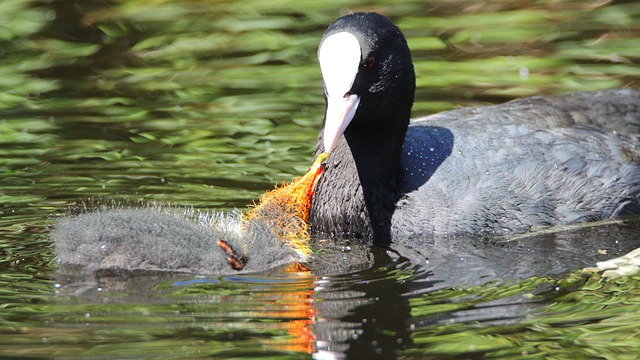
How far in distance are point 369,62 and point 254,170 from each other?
133 centimetres

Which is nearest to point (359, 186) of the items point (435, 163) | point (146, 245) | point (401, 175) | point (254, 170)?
point (401, 175)

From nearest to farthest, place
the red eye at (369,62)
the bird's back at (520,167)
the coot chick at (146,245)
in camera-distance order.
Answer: the coot chick at (146,245)
the red eye at (369,62)
the bird's back at (520,167)

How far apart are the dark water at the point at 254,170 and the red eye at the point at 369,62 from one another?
82cm

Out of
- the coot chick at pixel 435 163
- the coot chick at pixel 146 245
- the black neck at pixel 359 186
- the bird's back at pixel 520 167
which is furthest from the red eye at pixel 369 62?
the coot chick at pixel 146 245

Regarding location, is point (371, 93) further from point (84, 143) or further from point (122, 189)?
point (84, 143)

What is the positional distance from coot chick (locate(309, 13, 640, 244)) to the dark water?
0.15 meters

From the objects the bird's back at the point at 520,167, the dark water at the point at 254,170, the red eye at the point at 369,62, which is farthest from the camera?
the bird's back at the point at 520,167

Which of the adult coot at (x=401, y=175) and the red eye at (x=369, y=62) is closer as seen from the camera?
the adult coot at (x=401, y=175)

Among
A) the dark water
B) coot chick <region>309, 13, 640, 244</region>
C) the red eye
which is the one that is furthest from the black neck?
the red eye

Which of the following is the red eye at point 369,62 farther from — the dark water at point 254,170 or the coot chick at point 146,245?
the coot chick at point 146,245

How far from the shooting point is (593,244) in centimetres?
518

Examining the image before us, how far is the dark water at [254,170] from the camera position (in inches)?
159

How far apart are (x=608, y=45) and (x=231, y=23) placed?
2.86 meters

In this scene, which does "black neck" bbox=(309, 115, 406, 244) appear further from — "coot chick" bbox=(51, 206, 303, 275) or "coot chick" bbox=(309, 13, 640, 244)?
"coot chick" bbox=(51, 206, 303, 275)
